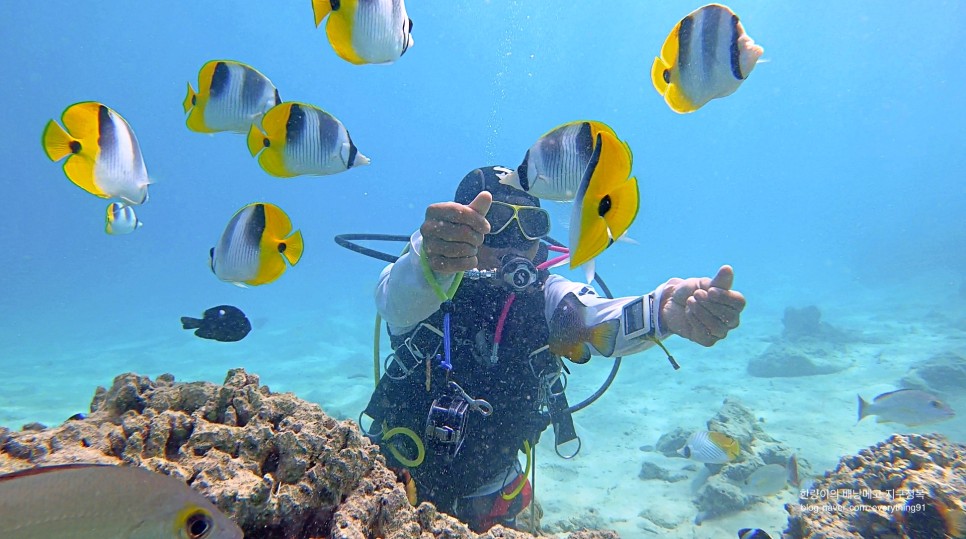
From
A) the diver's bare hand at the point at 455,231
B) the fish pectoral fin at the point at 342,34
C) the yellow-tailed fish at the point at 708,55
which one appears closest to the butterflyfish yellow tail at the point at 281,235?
the diver's bare hand at the point at 455,231

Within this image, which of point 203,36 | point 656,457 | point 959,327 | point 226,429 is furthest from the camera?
point 203,36

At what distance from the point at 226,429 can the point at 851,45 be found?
137 meters

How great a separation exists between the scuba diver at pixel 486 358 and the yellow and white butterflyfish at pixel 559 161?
4.59 ft

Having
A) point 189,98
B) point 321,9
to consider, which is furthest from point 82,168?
point 321,9

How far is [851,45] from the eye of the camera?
97.8 metres

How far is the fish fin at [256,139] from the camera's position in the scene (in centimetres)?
206

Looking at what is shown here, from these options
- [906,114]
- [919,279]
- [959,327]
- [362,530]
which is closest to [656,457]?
[362,530]

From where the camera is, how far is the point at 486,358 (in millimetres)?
3555

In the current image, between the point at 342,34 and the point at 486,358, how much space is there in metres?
2.50

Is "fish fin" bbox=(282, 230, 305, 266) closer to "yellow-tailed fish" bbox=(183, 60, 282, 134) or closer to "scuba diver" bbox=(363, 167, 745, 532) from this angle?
"yellow-tailed fish" bbox=(183, 60, 282, 134)

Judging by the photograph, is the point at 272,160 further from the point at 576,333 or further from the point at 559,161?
the point at 576,333

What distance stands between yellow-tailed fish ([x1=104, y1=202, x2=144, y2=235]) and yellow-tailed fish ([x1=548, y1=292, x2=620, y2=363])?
18.7ft

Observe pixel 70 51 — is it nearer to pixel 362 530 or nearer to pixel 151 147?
pixel 151 147

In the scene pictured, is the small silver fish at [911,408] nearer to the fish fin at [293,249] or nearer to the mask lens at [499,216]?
the mask lens at [499,216]
